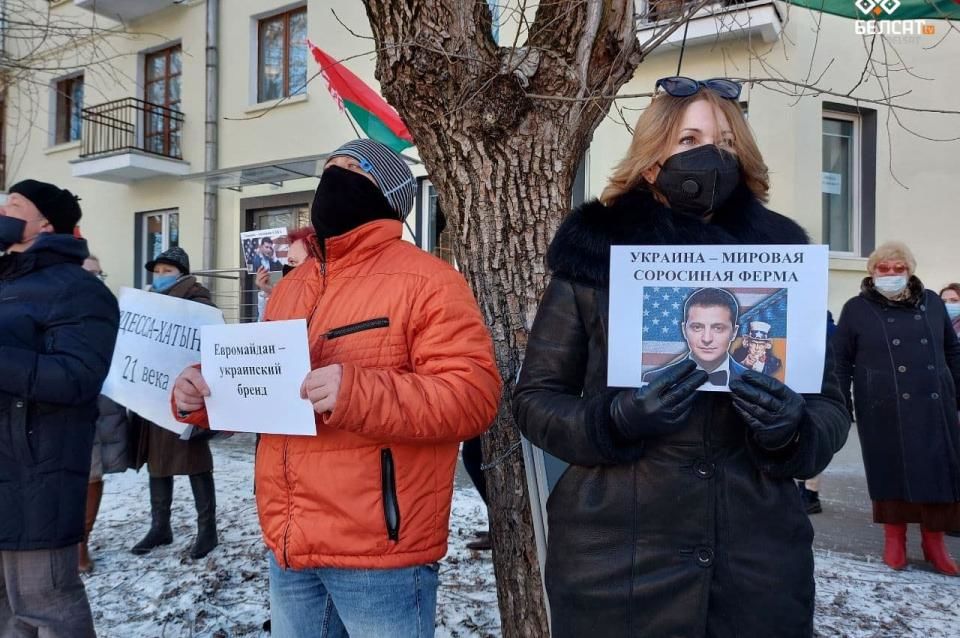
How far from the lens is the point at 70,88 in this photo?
48.4ft

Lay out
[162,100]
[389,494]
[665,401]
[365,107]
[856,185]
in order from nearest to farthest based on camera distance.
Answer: [665,401] → [389,494] → [365,107] → [856,185] → [162,100]

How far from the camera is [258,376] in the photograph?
180 cm

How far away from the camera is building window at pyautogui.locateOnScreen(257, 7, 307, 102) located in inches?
450

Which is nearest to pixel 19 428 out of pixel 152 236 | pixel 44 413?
pixel 44 413

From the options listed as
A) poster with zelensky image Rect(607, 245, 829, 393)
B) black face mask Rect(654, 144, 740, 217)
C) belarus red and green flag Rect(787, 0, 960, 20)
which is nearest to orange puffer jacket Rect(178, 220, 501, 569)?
poster with zelensky image Rect(607, 245, 829, 393)

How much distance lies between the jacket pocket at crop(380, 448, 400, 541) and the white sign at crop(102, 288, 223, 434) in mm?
1495

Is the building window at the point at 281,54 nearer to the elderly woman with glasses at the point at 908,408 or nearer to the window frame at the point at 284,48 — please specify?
the window frame at the point at 284,48

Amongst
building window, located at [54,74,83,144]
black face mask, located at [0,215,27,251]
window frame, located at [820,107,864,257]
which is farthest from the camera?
building window, located at [54,74,83,144]

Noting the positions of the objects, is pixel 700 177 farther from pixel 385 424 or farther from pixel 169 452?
pixel 169 452

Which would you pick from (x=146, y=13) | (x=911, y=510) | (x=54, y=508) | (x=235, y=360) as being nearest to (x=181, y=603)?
(x=54, y=508)

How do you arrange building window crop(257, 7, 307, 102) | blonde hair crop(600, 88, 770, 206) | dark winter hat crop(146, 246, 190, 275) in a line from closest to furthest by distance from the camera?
blonde hair crop(600, 88, 770, 206) < dark winter hat crop(146, 246, 190, 275) < building window crop(257, 7, 307, 102)

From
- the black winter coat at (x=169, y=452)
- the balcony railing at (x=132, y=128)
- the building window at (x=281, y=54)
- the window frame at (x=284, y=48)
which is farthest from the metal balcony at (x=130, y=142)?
the black winter coat at (x=169, y=452)

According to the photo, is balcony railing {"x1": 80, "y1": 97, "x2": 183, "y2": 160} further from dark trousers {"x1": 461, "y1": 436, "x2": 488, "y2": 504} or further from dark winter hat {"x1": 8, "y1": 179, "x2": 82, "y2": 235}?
dark winter hat {"x1": 8, "y1": 179, "x2": 82, "y2": 235}

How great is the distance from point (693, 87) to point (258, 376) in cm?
123
